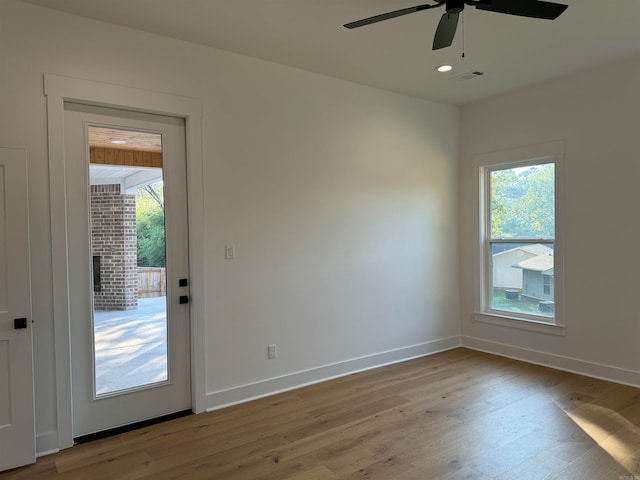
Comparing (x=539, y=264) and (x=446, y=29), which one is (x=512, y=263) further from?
(x=446, y=29)

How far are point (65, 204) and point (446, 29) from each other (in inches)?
107

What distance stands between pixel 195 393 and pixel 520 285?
142 inches

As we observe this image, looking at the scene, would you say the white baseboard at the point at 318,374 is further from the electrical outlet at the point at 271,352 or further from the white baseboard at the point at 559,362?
the white baseboard at the point at 559,362

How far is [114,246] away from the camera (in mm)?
3238

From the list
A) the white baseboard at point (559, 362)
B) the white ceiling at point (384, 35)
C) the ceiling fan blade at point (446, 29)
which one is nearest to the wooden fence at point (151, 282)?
the white ceiling at point (384, 35)

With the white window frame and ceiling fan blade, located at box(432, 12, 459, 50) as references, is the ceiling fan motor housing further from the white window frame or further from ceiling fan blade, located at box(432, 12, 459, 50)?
the white window frame

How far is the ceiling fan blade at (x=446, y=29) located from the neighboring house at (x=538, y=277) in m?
2.83

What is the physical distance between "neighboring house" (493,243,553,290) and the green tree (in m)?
3.71

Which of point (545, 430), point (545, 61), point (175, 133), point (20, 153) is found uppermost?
point (545, 61)

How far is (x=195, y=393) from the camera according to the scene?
11.5 feet

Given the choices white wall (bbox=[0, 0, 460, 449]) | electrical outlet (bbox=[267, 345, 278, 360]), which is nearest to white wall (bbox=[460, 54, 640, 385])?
white wall (bbox=[0, 0, 460, 449])

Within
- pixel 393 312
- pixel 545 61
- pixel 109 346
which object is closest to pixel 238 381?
pixel 109 346

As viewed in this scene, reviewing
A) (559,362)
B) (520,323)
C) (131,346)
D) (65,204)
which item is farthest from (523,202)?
(65,204)

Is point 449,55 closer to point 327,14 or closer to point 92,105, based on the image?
point 327,14
